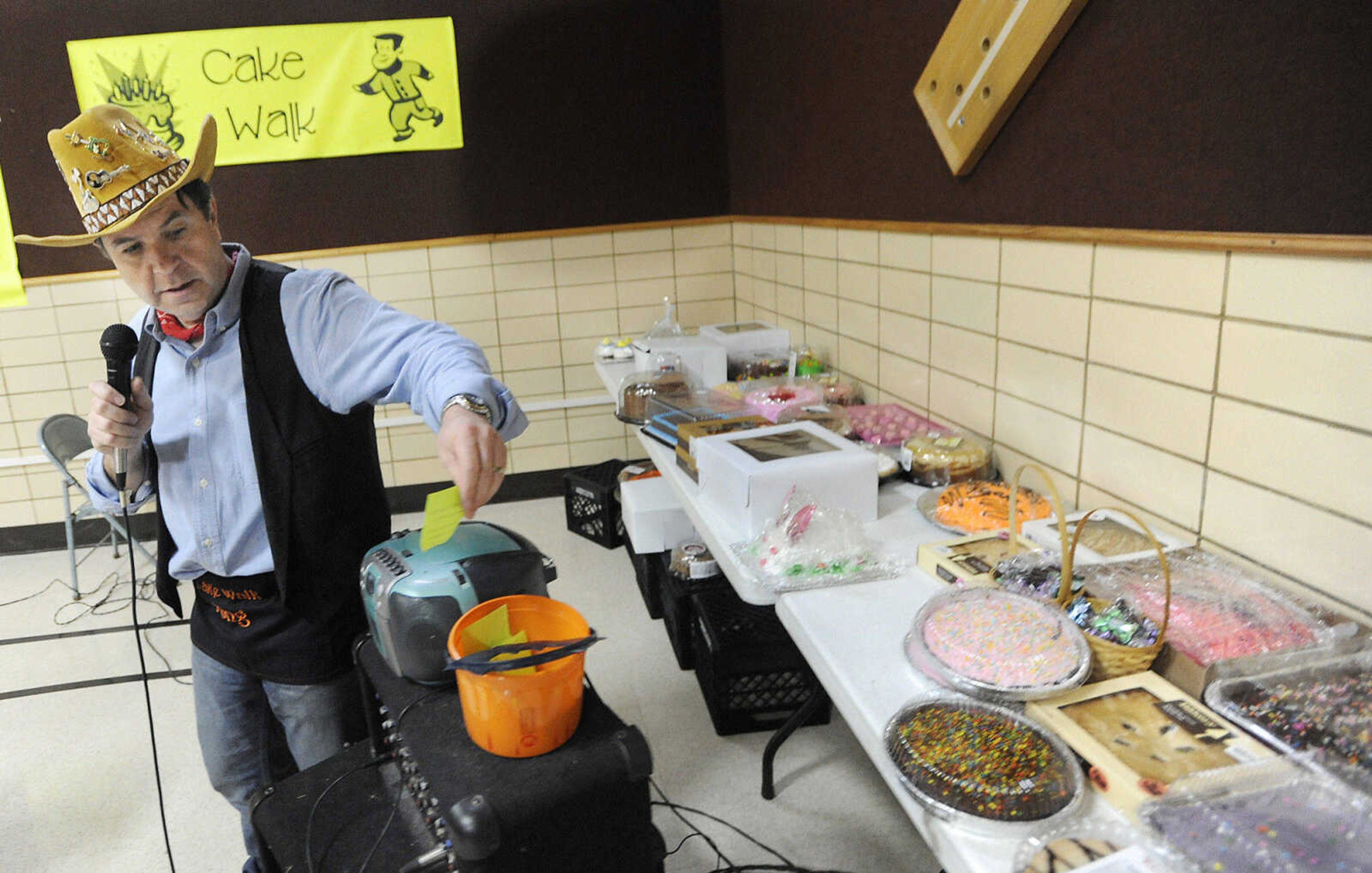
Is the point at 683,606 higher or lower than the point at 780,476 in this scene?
lower

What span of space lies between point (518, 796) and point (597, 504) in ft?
8.98

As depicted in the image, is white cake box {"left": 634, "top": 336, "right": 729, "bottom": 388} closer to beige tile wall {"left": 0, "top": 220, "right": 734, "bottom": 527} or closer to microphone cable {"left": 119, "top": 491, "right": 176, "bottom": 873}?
beige tile wall {"left": 0, "top": 220, "right": 734, "bottom": 527}

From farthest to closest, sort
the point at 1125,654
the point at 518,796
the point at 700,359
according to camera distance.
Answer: the point at 700,359, the point at 1125,654, the point at 518,796

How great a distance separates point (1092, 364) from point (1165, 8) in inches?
26.3

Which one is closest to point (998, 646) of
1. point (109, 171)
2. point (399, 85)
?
point (109, 171)

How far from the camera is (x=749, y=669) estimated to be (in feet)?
7.46

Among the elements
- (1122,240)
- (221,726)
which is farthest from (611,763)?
(1122,240)

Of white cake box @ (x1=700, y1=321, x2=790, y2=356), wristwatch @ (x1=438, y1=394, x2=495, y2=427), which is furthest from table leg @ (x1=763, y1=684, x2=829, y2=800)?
white cake box @ (x1=700, y1=321, x2=790, y2=356)

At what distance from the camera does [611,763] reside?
98cm

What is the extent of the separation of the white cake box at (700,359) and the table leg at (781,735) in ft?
4.38

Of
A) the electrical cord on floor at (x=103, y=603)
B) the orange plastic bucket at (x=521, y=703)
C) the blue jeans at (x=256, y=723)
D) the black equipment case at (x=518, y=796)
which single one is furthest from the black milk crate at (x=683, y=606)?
the electrical cord on floor at (x=103, y=603)

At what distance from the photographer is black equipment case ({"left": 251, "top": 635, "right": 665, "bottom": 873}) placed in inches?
36.2

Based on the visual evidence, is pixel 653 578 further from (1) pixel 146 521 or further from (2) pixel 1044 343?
(1) pixel 146 521

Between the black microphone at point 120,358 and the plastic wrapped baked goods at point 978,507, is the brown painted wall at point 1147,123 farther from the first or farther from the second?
the black microphone at point 120,358
